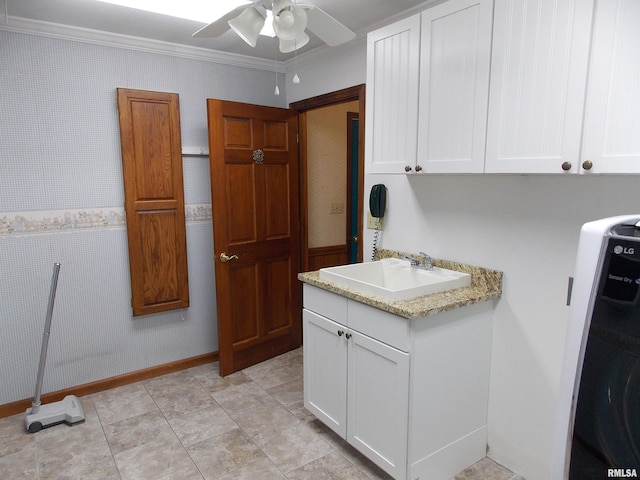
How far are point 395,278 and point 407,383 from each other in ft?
2.49

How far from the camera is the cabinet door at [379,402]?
183 cm

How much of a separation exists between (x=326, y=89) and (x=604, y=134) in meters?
2.04

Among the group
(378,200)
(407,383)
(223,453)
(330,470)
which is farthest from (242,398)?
(378,200)

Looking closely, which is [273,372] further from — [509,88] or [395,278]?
[509,88]

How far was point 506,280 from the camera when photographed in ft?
6.59

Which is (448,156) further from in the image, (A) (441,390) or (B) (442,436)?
(B) (442,436)

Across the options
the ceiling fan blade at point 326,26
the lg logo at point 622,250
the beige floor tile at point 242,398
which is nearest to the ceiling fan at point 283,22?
the ceiling fan blade at point 326,26

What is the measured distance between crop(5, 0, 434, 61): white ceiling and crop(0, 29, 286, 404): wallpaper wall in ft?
0.47

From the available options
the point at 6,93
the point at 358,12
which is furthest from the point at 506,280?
the point at 6,93

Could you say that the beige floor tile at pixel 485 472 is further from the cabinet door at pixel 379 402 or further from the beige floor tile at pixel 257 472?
the beige floor tile at pixel 257 472

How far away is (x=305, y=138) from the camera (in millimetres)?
3465

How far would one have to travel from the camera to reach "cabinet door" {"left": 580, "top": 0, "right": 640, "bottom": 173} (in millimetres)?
1274

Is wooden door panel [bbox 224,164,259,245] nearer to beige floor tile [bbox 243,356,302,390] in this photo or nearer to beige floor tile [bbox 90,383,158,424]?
beige floor tile [bbox 243,356,302,390]

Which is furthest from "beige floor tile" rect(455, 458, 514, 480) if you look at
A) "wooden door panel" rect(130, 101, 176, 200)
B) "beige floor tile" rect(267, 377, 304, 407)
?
"wooden door panel" rect(130, 101, 176, 200)
